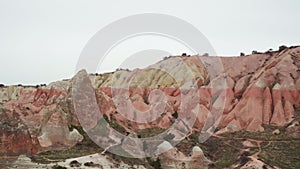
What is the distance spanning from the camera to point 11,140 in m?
43.7

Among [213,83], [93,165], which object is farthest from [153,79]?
[93,165]

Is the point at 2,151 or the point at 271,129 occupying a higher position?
the point at 2,151

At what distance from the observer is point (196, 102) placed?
79062mm

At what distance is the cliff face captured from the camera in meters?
53.0

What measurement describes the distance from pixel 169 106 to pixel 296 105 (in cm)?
2098

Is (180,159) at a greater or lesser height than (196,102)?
greater

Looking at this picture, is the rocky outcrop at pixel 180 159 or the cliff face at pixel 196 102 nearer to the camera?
the rocky outcrop at pixel 180 159

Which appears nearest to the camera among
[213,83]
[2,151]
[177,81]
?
[2,151]

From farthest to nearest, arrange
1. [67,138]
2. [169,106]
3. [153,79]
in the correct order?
[153,79]
[169,106]
[67,138]

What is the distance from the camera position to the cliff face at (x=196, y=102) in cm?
5298

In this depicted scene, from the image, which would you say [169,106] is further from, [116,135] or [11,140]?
[11,140]

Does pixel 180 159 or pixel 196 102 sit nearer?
pixel 180 159

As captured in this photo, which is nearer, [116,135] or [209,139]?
[116,135]

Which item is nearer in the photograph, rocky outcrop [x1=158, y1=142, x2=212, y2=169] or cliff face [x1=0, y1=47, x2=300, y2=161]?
rocky outcrop [x1=158, y1=142, x2=212, y2=169]
